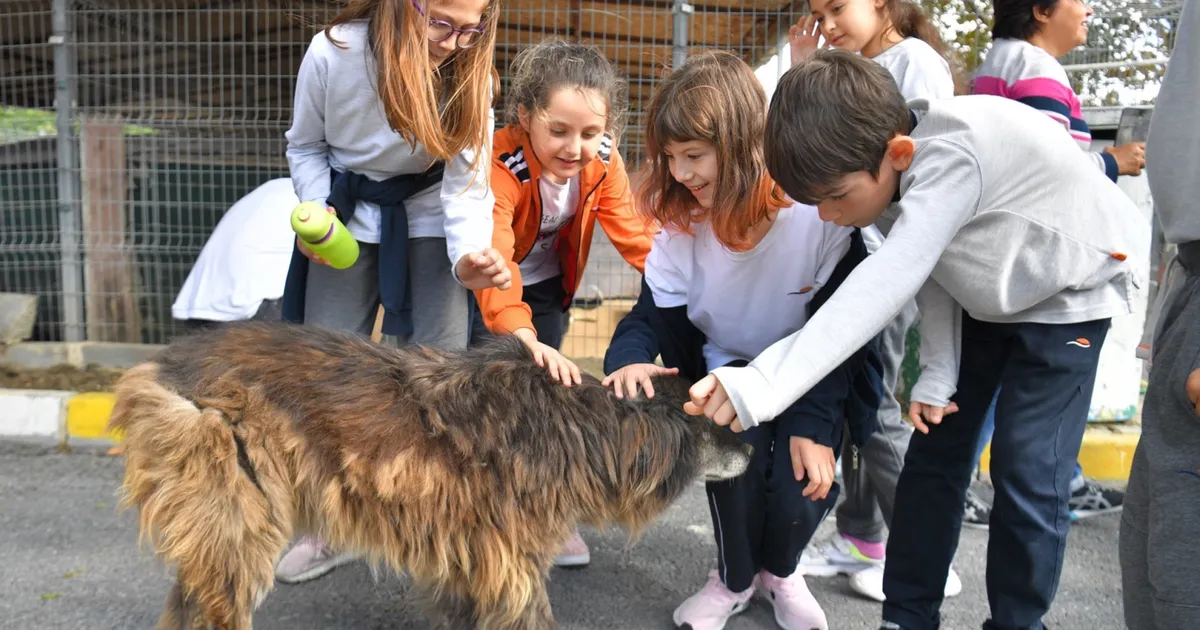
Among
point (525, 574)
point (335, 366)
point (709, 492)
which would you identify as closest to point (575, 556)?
point (709, 492)

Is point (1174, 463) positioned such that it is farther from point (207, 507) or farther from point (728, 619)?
point (207, 507)

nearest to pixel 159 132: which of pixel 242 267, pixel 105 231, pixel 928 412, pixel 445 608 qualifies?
pixel 105 231

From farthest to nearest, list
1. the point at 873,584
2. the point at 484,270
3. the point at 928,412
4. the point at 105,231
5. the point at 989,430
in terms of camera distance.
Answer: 1. the point at 105,231
2. the point at 989,430
3. the point at 873,584
4. the point at 484,270
5. the point at 928,412

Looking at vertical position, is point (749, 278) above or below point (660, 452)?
above

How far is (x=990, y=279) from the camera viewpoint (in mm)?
2172

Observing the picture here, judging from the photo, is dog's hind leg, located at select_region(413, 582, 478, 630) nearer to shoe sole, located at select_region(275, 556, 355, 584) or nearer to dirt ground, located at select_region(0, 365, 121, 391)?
shoe sole, located at select_region(275, 556, 355, 584)

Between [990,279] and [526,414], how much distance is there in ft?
4.03

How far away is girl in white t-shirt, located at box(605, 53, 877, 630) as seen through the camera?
8.51 ft

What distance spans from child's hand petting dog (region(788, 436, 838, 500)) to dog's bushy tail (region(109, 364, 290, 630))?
1412 millimetres

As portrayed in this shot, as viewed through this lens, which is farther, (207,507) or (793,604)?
(793,604)

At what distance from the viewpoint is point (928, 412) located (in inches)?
93.9

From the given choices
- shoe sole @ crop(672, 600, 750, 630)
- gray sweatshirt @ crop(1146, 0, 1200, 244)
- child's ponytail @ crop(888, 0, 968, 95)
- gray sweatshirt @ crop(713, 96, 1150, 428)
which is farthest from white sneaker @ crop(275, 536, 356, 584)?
child's ponytail @ crop(888, 0, 968, 95)

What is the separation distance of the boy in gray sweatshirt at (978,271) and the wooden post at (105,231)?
4.96 meters

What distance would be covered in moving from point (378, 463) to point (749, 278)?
122 centimetres
